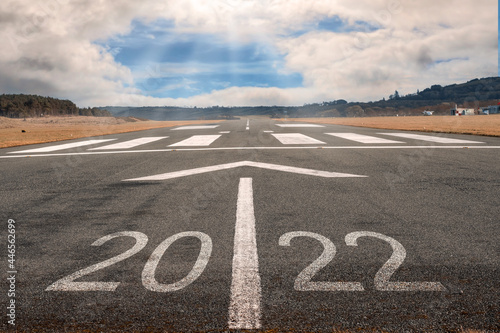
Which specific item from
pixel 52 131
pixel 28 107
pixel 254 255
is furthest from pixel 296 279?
pixel 28 107

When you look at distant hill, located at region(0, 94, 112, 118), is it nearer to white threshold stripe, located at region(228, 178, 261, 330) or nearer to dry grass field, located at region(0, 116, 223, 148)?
dry grass field, located at region(0, 116, 223, 148)

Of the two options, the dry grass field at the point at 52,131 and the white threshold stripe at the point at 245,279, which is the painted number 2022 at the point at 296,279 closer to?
the white threshold stripe at the point at 245,279

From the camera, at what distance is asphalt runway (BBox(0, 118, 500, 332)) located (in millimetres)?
2172

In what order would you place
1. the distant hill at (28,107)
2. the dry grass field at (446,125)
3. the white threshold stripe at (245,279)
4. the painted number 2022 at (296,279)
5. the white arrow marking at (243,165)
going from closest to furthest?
the white threshold stripe at (245,279)
the painted number 2022 at (296,279)
the white arrow marking at (243,165)
the dry grass field at (446,125)
the distant hill at (28,107)

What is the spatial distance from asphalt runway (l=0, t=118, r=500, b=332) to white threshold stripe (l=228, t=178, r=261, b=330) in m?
0.01

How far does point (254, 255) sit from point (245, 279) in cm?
45

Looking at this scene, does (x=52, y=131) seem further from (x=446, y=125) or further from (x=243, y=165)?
(x=446, y=125)

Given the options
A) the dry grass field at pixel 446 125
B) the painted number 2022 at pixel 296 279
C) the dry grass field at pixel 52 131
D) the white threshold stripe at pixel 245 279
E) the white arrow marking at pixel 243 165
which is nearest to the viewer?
the white threshold stripe at pixel 245 279

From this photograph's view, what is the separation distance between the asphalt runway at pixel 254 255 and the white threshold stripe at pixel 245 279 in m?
0.01

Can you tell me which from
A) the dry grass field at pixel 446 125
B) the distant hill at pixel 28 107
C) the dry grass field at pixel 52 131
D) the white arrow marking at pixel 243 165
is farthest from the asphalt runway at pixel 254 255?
the distant hill at pixel 28 107

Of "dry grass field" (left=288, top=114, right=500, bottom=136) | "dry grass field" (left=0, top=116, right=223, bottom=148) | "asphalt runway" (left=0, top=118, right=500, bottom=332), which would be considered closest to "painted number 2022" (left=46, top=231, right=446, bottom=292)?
"asphalt runway" (left=0, top=118, right=500, bottom=332)

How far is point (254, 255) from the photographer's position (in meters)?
3.06

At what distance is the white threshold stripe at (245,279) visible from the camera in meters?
2.12

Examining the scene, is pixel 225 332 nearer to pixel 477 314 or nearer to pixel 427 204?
pixel 477 314
